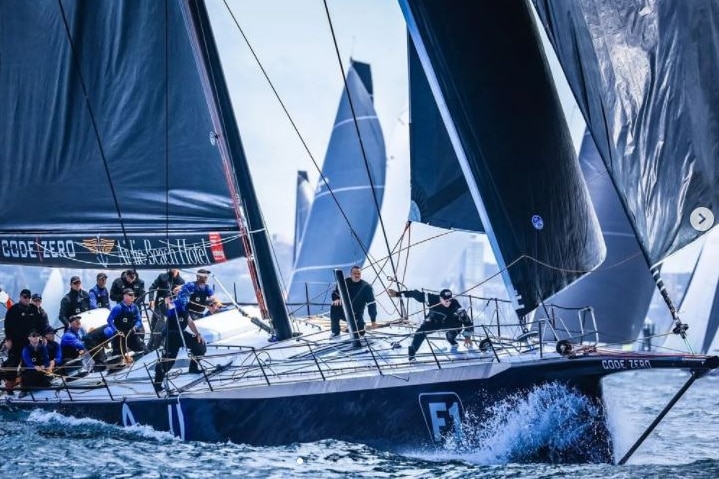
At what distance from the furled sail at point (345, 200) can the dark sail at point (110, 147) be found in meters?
14.1

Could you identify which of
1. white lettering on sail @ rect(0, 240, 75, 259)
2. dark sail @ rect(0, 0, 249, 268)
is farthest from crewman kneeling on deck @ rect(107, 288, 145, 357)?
white lettering on sail @ rect(0, 240, 75, 259)

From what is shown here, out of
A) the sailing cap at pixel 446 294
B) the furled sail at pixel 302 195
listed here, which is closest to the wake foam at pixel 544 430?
the sailing cap at pixel 446 294

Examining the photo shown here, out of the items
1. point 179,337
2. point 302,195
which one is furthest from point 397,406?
point 302,195

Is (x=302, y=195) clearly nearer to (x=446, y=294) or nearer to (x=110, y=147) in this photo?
(x=110, y=147)

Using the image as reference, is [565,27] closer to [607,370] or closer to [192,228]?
Result: [607,370]

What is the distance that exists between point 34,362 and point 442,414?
630 cm

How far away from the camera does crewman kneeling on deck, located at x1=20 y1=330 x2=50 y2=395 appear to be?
12039mm

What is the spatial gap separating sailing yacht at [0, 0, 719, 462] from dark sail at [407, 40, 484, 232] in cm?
56

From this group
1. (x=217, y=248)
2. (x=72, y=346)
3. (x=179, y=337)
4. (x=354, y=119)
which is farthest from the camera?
(x=217, y=248)

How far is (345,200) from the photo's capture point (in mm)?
28922

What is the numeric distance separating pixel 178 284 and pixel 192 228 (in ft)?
4.75

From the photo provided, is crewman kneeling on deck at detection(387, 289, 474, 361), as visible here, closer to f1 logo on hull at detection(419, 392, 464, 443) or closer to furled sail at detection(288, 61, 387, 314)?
f1 logo on hull at detection(419, 392, 464, 443)

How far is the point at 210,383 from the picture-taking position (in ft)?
35.5

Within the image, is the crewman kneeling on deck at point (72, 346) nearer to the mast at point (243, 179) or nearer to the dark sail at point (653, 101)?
the mast at point (243, 179)
